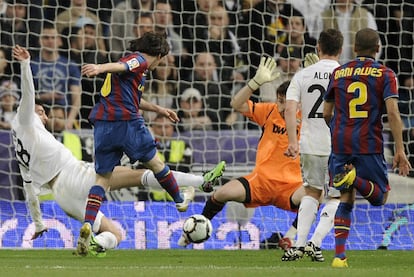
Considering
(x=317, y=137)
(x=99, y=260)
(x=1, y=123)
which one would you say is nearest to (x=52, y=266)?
(x=99, y=260)

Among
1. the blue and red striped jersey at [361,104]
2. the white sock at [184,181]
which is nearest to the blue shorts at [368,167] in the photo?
the blue and red striped jersey at [361,104]

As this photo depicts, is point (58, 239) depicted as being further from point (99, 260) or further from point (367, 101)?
point (367, 101)

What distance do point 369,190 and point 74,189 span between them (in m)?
3.22

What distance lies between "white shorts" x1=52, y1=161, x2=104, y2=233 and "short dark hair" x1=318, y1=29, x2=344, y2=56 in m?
2.41

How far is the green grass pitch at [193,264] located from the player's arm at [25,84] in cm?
126

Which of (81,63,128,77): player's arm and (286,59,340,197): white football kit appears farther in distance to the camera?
(286,59,340,197): white football kit

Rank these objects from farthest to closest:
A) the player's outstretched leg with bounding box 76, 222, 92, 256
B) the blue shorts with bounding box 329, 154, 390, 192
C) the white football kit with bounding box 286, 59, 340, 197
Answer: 1. the white football kit with bounding box 286, 59, 340, 197
2. the player's outstretched leg with bounding box 76, 222, 92, 256
3. the blue shorts with bounding box 329, 154, 390, 192

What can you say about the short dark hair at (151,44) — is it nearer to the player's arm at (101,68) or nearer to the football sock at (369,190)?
the player's arm at (101,68)

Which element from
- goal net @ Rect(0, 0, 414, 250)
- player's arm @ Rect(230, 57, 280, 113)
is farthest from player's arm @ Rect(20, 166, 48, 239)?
goal net @ Rect(0, 0, 414, 250)

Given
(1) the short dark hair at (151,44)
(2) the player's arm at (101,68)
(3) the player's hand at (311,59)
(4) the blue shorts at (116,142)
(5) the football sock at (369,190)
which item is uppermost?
(1) the short dark hair at (151,44)

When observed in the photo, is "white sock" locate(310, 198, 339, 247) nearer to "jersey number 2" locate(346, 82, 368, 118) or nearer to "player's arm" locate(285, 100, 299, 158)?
"player's arm" locate(285, 100, 299, 158)

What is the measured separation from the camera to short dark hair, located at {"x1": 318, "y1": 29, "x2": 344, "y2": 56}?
8.87m

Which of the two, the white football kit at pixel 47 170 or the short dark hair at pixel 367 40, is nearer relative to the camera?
the short dark hair at pixel 367 40

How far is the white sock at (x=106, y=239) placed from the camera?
927 cm
